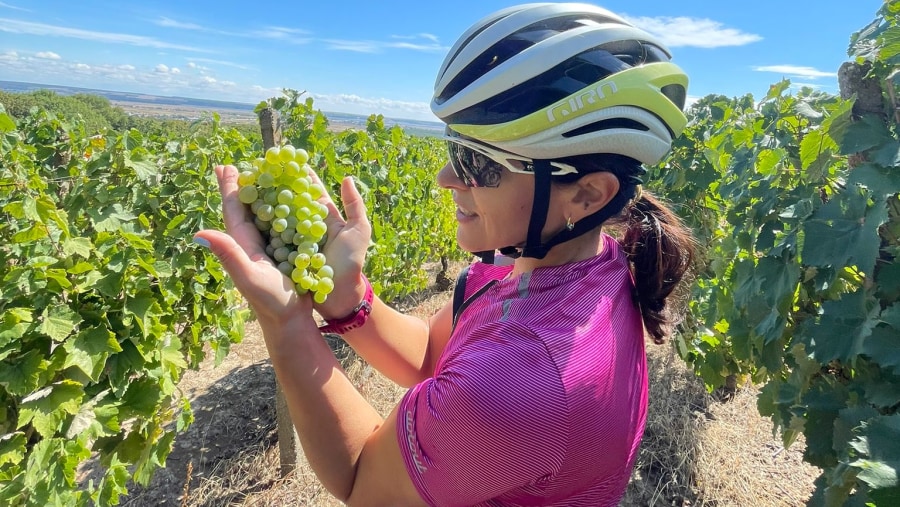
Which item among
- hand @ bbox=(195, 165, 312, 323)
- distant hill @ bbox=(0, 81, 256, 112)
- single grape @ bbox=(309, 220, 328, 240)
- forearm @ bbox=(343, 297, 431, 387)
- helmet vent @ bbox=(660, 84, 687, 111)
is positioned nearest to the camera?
hand @ bbox=(195, 165, 312, 323)

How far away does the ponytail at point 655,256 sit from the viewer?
4.84ft

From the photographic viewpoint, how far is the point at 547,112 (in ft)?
4.64

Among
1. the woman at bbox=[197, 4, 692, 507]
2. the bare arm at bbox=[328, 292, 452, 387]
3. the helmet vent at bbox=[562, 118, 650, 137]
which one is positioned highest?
the helmet vent at bbox=[562, 118, 650, 137]

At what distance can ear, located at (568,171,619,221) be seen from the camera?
1440 mm

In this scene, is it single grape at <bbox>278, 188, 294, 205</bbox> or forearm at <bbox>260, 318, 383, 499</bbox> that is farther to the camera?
single grape at <bbox>278, 188, 294, 205</bbox>

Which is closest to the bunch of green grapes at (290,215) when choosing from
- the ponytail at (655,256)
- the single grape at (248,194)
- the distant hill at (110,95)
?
the single grape at (248,194)

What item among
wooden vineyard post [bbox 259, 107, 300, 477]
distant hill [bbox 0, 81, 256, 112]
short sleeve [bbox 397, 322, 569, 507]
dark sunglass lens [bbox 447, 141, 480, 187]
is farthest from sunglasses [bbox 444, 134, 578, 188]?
distant hill [bbox 0, 81, 256, 112]

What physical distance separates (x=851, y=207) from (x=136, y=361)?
2777mm

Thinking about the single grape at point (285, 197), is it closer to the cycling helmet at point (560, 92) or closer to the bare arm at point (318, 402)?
the bare arm at point (318, 402)

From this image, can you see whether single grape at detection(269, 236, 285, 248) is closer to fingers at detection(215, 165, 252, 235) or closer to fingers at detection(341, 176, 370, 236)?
fingers at detection(215, 165, 252, 235)

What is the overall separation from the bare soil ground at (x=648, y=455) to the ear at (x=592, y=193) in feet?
8.75

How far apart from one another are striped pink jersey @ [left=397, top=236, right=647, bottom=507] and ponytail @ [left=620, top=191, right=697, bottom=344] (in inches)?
10.0

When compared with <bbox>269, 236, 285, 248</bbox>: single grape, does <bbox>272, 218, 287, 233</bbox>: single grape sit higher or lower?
higher

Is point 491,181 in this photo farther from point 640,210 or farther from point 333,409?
point 333,409
